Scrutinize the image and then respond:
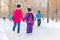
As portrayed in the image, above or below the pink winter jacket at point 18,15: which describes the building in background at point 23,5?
below

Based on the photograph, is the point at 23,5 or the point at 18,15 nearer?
the point at 18,15

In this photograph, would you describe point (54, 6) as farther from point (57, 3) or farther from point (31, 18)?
point (31, 18)

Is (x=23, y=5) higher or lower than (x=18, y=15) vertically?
lower

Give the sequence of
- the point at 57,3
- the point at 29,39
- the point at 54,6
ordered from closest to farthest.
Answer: the point at 29,39 → the point at 57,3 → the point at 54,6

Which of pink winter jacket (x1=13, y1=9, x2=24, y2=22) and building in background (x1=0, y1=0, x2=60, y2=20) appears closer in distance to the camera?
pink winter jacket (x1=13, y1=9, x2=24, y2=22)

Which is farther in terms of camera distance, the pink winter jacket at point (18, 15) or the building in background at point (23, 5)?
the building in background at point (23, 5)

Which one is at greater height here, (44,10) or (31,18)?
(31,18)

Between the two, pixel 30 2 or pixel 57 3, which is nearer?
pixel 57 3

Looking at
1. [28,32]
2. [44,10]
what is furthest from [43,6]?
[28,32]

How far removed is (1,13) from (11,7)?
24.5 ft

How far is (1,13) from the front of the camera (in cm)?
6962

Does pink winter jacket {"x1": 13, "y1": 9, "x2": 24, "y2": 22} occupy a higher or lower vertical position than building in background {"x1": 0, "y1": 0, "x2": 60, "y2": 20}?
higher

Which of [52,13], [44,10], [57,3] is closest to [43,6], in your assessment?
[44,10]

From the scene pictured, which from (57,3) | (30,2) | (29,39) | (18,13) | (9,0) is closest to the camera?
(29,39)
